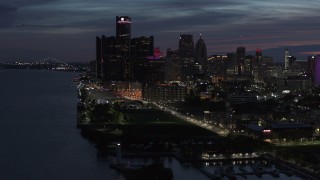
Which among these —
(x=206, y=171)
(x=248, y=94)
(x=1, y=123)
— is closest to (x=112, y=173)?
(x=206, y=171)

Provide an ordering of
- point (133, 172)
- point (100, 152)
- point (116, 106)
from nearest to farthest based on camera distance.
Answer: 1. point (133, 172)
2. point (100, 152)
3. point (116, 106)

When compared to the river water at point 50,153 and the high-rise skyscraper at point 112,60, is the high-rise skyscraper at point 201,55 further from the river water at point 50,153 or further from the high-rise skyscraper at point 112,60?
the river water at point 50,153

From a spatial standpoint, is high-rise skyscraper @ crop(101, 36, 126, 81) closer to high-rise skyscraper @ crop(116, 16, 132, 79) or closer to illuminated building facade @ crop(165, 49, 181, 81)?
high-rise skyscraper @ crop(116, 16, 132, 79)

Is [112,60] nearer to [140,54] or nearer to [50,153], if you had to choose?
[140,54]

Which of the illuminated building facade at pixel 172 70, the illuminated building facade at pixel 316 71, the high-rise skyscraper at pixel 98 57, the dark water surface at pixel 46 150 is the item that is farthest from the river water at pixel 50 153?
the high-rise skyscraper at pixel 98 57

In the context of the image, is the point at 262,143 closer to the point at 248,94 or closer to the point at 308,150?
the point at 308,150

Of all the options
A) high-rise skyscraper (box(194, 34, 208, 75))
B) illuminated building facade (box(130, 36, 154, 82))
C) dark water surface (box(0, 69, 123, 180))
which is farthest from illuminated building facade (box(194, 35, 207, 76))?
dark water surface (box(0, 69, 123, 180))

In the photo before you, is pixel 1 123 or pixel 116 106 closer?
pixel 1 123

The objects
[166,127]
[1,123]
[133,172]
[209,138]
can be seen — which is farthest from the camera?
→ [1,123]

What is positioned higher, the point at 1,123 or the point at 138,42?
the point at 138,42
